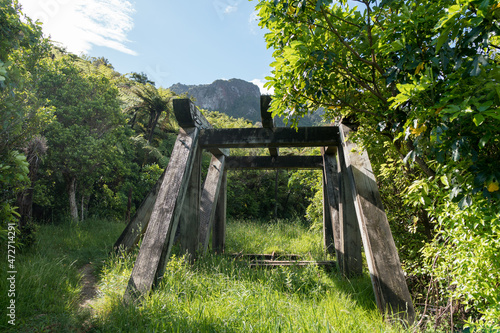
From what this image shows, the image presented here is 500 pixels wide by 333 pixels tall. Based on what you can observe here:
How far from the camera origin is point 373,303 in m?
2.78

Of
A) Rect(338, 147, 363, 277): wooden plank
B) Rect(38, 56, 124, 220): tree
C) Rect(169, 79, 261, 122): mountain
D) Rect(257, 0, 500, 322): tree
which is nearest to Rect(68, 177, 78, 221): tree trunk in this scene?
Rect(38, 56, 124, 220): tree

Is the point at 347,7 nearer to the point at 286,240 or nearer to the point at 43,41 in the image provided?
the point at 286,240

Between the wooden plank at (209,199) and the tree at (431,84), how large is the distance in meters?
2.71

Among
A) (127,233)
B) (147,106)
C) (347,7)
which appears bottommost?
(127,233)

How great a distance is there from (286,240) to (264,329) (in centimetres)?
529

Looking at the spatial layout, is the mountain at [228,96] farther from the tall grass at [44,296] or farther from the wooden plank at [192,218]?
the tall grass at [44,296]

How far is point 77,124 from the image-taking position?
415 inches

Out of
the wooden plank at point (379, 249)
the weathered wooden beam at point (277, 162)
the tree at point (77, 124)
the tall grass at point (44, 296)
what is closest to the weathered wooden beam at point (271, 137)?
the wooden plank at point (379, 249)

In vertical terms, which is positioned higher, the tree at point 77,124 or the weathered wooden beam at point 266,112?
the tree at point 77,124

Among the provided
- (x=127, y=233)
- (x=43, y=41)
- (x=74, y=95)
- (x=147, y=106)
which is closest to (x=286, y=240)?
(x=127, y=233)

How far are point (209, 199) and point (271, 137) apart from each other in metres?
1.90

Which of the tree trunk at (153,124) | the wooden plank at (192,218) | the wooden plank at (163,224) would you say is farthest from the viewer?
the tree trunk at (153,124)

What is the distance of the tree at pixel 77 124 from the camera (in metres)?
9.59

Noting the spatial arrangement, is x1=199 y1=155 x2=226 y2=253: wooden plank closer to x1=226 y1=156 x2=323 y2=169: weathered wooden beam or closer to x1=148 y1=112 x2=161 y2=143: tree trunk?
x1=226 y1=156 x2=323 y2=169: weathered wooden beam
